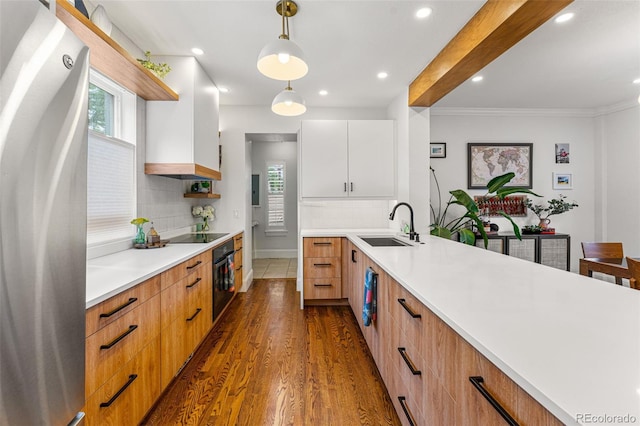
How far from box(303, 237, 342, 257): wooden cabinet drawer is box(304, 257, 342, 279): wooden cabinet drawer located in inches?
1.9

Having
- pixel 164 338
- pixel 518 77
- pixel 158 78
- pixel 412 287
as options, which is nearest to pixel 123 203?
pixel 158 78

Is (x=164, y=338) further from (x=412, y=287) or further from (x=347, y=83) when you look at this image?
(x=347, y=83)

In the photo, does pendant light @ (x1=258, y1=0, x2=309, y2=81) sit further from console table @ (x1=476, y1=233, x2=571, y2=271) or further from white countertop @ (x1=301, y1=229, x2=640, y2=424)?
console table @ (x1=476, y1=233, x2=571, y2=271)

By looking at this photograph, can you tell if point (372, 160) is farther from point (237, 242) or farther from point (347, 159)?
point (237, 242)

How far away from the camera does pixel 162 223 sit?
2865 mm

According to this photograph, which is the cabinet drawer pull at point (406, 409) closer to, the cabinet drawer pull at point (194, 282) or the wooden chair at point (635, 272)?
the cabinet drawer pull at point (194, 282)

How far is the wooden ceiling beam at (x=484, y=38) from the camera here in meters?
1.61

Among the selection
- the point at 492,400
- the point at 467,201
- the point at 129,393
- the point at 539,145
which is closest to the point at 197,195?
the point at 129,393

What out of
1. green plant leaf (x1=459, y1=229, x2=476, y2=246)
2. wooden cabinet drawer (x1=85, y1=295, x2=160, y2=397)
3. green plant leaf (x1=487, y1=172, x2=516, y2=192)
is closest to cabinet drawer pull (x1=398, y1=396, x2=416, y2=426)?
wooden cabinet drawer (x1=85, y1=295, x2=160, y2=397)

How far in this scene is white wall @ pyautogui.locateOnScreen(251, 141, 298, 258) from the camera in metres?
6.14

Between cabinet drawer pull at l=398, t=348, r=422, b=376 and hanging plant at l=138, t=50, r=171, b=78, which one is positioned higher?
hanging plant at l=138, t=50, r=171, b=78

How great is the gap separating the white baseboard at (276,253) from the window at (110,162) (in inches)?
153

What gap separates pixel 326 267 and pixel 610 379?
2.82 metres
